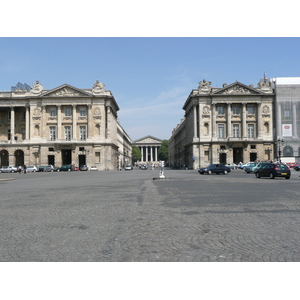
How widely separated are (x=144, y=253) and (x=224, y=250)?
146 centimetres

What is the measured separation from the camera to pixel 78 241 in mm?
7000

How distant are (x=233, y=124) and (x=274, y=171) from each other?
2007 inches

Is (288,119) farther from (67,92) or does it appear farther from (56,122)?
(56,122)

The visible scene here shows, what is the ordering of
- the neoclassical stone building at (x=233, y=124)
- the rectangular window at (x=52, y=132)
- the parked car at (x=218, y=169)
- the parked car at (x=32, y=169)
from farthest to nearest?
the rectangular window at (x=52, y=132), the neoclassical stone building at (x=233, y=124), the parked car at (x=32, y=169), the parked car at (x=218, y=169)

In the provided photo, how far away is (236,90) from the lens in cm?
7956

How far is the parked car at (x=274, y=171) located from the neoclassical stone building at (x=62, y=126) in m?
51.2

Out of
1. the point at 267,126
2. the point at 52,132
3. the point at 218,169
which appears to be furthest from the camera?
the point at 52,132

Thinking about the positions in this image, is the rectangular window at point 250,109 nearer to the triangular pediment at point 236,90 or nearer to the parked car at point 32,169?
the triangular pediment at point 236,90

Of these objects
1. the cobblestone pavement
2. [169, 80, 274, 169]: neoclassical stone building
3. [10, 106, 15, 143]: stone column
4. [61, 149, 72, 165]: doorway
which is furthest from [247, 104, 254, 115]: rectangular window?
the cobblestone pavement

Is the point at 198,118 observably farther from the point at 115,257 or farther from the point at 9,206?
the point at 115,257

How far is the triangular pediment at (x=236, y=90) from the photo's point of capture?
7900cm

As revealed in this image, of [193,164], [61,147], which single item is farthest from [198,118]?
[61,147]

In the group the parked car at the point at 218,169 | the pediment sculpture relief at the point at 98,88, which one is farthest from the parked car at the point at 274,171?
the pediment sculpture relief at the point at 98,88

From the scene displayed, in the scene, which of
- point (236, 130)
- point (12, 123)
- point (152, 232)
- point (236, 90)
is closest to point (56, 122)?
point (12, 123)
